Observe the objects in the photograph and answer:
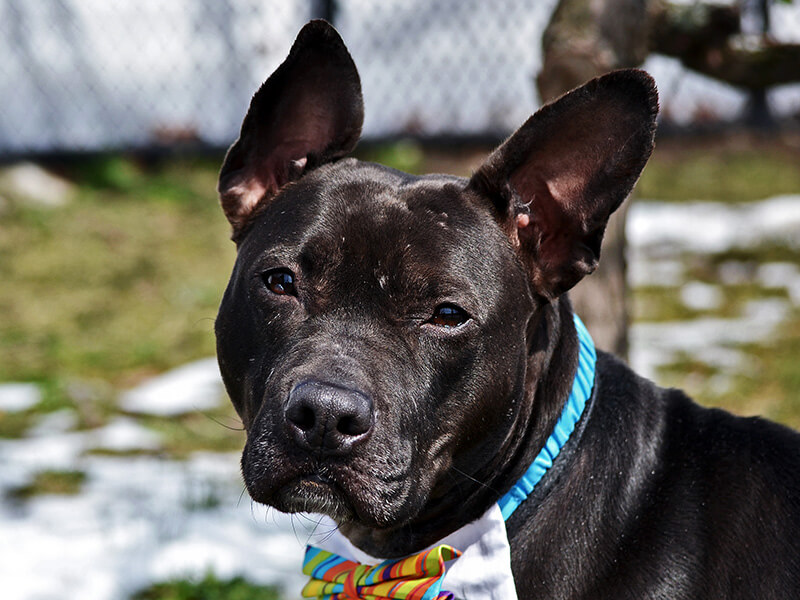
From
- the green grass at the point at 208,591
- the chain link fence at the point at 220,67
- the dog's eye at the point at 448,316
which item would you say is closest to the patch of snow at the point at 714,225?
the chain link fence at the point at 220,67

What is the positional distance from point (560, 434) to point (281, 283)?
2.79ft

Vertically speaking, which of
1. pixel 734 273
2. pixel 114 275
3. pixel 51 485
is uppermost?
pixel 51 485

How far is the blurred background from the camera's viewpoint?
4.28 metres

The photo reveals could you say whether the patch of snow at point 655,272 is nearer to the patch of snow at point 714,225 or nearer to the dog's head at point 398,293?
the patch of snow at point 714,225

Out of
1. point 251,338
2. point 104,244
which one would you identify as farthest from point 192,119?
point 251,338

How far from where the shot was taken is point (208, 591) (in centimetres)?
372

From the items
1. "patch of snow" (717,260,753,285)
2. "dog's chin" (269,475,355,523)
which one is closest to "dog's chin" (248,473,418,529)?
"dog's chin" (269,475,355,523)

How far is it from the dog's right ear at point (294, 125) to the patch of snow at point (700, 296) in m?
4.90

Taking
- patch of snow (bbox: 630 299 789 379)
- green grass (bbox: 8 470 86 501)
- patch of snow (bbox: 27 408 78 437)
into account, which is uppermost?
green grass (bbox: 8 470 86 501)

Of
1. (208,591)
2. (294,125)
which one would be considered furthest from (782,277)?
(294,125)

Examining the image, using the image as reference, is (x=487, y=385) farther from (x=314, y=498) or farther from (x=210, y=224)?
(x=210, y=224)

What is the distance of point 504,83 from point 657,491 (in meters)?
6.68

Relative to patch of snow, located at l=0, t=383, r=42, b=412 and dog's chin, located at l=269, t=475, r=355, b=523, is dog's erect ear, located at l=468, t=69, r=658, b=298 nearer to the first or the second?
dog's chin, located at l=269, t=475, r=355, b=523

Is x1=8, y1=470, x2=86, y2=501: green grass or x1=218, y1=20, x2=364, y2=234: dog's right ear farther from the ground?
x1=218, y1=20, x2=364, y2=234: dog's right ear
